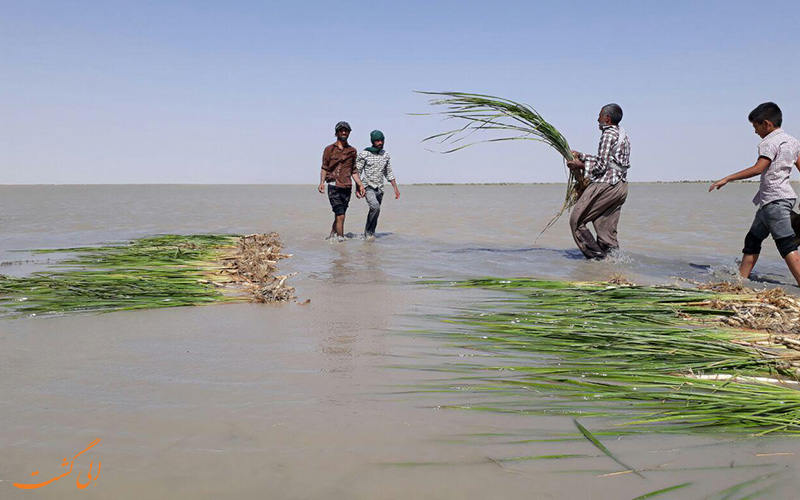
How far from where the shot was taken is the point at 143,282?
430cm

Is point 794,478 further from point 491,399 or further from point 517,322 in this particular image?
point 517,322

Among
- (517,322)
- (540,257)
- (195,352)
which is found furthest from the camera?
(540,257)

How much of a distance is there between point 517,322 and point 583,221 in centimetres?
380

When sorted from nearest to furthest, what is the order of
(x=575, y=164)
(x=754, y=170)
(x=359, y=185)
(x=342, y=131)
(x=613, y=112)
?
(x=754, y=170) → (x=613, y=112) → (x=575, y=164) → (x=342, y=131) → (x=359, y=185)

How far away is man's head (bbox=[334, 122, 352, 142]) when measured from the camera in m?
8.38

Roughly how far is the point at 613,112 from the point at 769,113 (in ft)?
5.27

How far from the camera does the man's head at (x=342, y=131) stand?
838 cm

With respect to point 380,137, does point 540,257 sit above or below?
below

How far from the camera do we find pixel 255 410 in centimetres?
211

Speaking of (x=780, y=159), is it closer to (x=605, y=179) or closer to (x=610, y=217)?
(x=605, y=179)

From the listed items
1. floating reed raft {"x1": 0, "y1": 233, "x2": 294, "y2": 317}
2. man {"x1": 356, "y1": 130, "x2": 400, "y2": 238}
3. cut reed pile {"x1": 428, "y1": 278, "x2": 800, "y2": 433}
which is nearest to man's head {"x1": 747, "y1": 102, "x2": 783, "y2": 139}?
cut reed pile {"x1": 428, "y1": 278, "x2": 800, "y2": 433}

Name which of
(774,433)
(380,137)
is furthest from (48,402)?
(380,137)

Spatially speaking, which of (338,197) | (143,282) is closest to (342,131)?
(338,197)

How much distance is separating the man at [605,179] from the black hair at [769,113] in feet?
4.82
